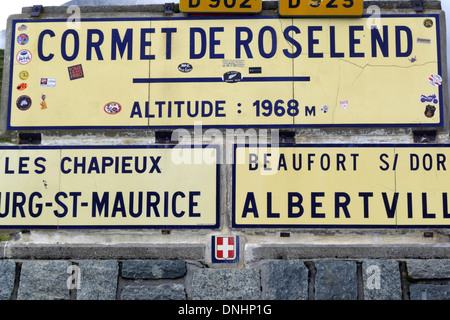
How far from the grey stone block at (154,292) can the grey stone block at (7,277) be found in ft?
3.23

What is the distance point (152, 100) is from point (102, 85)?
498 millimetres

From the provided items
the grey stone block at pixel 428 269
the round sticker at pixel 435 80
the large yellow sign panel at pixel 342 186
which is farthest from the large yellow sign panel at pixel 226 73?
the grey stone block at pixel 428 269

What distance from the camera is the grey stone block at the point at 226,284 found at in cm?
399

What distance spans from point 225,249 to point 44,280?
1.59m

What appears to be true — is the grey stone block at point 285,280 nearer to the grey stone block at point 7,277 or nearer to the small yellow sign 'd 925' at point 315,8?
the grey stone block at point 7,277

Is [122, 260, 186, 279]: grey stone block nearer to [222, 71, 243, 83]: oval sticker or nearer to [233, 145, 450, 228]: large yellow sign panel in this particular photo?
[233, 145, 450, 228]: large yellow sign panel

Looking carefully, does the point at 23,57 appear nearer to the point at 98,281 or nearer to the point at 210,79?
the point at 210,79

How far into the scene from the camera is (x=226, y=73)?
14.3 ft

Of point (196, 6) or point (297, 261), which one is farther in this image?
point (196, 6)

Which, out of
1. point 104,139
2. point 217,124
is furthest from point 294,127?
point 104,139

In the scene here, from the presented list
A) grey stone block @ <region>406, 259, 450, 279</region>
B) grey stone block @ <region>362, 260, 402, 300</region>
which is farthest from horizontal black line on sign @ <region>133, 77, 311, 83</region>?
grey stone block @ <region>406, 259, 450, 279</region>

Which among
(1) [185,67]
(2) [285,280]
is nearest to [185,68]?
(1) [185,67]

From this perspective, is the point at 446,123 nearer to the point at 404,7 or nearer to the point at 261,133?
the point at 404,7

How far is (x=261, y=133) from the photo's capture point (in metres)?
4.26
